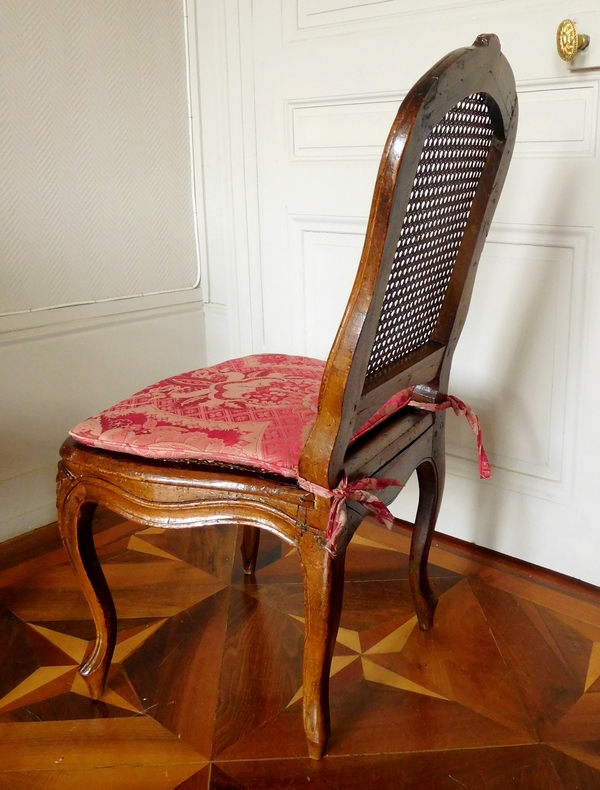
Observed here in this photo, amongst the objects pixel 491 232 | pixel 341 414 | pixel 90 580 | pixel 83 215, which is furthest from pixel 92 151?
pixel 341 414

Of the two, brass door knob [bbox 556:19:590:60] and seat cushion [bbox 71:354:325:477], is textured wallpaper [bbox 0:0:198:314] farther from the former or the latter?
brass door knob [bbox 556:19:590:60]

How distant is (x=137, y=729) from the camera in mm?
1076

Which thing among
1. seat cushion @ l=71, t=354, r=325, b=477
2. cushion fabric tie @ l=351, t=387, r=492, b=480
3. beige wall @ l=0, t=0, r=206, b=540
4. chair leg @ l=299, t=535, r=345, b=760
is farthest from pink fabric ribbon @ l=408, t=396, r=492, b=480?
beige wall @ l=0, t=0, r=206, b=540

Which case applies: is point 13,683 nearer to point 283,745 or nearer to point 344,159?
point 283,745

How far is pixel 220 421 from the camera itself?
0.99m

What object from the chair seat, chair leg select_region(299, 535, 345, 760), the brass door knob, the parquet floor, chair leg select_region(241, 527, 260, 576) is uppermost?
the brass door knob

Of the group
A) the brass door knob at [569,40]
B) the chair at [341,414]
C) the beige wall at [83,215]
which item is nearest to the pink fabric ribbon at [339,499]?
the chair at [341,414]

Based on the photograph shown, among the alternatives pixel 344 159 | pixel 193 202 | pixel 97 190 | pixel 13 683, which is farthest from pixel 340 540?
pixel 193 202

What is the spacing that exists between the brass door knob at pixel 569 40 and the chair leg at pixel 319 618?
34.9 inches

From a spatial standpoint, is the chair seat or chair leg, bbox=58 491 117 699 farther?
chair leg, bbox=58 491 117 699

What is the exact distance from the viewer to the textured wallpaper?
1488 millimetres

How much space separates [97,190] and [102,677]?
1041 mm

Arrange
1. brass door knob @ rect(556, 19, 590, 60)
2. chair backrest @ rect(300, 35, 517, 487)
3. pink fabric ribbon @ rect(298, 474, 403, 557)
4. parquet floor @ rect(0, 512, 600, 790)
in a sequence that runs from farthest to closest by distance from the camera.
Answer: brass door knob @ rect(556, 19, 590, 60), parquet floor @ rect(0, 512, 600, 790), pink fabric ribbon @ rect(298, 474, 403, 557), chair backrest @ rect(300, 35, 517, 487)

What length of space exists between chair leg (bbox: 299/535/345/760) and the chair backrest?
0.10 metres
